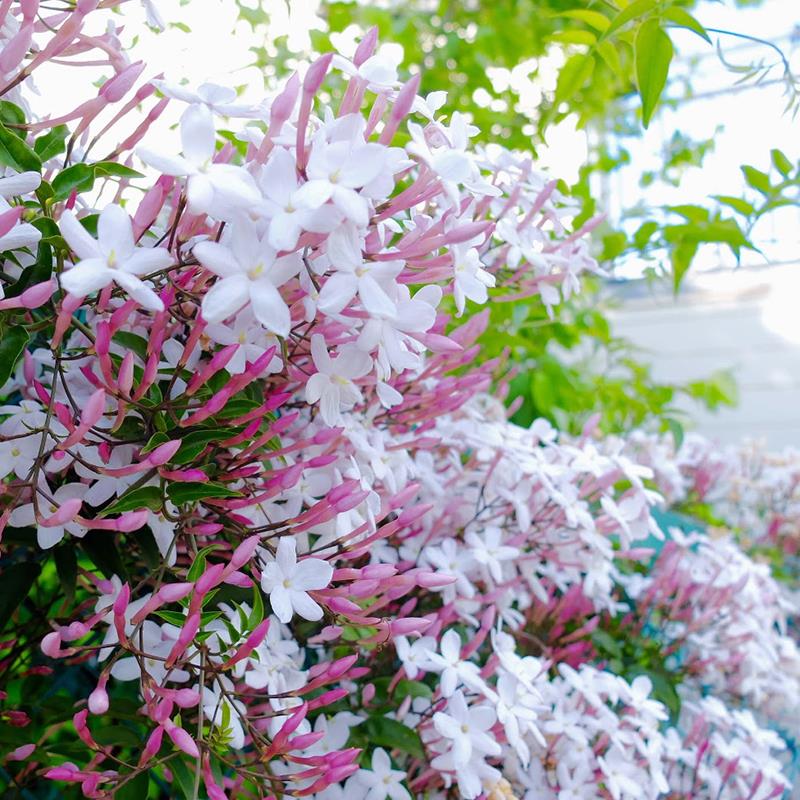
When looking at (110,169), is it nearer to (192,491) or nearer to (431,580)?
(192,491)

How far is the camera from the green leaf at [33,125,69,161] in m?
0.48

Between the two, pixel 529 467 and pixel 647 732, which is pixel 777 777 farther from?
pixel 529 467

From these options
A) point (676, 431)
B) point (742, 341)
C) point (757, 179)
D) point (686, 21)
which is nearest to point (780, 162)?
point (757, 179)

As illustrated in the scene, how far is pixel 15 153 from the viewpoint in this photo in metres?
0.43

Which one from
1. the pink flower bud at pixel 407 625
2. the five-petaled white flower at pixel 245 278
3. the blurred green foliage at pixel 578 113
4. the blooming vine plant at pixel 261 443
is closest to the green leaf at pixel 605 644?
the blooming vine plant at pixel 261 443

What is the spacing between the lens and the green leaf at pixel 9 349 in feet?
1.31

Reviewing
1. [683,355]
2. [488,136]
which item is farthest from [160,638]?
[683,355]

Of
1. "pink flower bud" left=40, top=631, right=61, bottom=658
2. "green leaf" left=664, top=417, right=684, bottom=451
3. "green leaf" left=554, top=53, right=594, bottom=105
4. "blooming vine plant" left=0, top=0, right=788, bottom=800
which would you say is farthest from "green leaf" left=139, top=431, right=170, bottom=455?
"green leaf" left=664, top=417, right=684, bottom=451

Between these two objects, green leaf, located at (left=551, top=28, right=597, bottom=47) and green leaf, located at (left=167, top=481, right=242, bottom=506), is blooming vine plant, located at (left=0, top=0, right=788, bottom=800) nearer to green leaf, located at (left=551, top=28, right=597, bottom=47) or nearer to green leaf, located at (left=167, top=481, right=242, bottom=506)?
green leaf, located at (left=167, top=481, right=242, bottom=506)

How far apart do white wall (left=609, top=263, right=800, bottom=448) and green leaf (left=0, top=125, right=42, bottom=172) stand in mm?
2814

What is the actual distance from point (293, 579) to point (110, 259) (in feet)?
0.61

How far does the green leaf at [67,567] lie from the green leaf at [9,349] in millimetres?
125

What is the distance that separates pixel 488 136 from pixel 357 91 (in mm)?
1010

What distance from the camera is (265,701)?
57 centimetres
